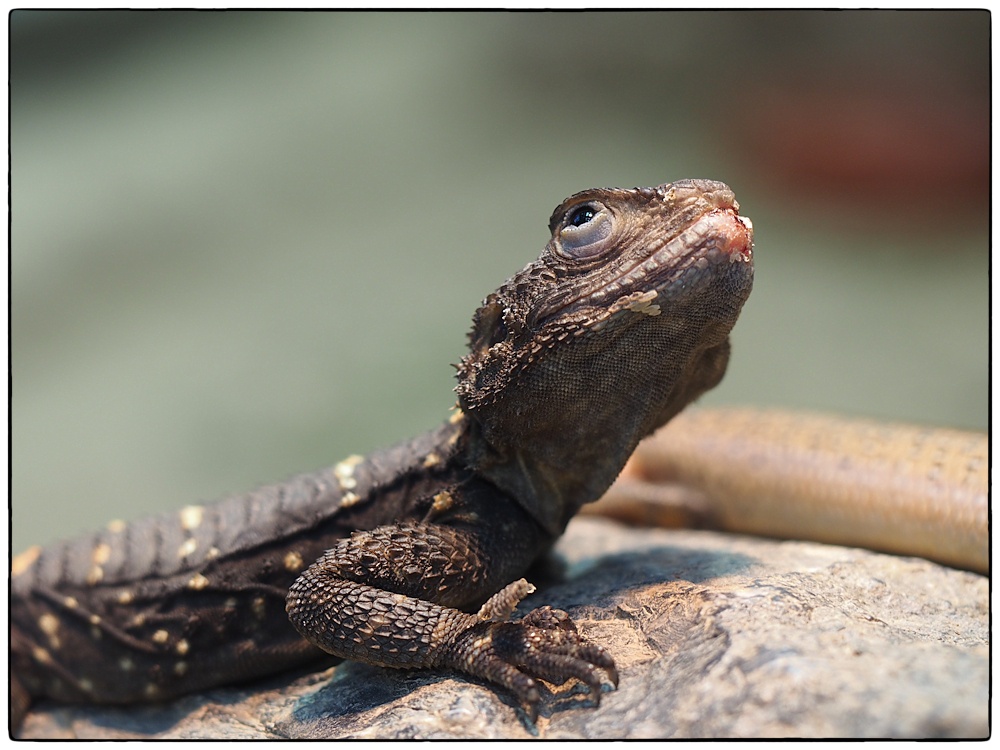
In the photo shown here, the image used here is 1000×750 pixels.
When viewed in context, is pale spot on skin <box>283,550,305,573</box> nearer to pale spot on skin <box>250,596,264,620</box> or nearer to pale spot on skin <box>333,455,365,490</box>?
pale spot on skin <box>250,596,264,620</box>

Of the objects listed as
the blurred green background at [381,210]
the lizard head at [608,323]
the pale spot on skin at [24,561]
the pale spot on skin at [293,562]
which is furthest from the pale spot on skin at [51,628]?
the lizard head at [608,323]

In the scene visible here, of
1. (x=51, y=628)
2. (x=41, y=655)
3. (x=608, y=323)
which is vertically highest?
(x=608, y=323)

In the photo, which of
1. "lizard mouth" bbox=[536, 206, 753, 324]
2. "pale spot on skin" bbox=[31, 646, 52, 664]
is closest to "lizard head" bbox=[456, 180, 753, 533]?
"lizard mouth" bbox=[536, 206, 753, 324]

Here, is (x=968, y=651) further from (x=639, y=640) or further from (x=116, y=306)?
(x=116, y=306)

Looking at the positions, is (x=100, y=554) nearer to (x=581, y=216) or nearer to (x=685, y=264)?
(x=581, y=216)

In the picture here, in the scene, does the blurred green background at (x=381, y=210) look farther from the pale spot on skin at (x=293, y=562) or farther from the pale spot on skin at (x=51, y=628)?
the pale spot on skin at (x=293, y=562)

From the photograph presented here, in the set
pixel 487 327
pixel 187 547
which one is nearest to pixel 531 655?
pixel 487 327
